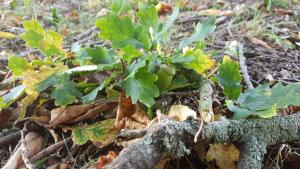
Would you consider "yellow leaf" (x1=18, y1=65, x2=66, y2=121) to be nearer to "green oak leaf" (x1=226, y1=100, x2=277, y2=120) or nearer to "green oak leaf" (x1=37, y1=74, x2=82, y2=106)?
"green oak leaf" (x1=37, y1=74, x2=82, y2=106)

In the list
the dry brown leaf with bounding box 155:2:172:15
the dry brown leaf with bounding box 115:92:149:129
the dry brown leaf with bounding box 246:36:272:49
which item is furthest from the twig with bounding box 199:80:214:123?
the dry brown leaf with bounding box 155:2:172:15

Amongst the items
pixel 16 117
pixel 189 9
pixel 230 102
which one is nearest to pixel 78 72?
pixel 16 117

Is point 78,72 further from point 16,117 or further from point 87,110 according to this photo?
point 16,117

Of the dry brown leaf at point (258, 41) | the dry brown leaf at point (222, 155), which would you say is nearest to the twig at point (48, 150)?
the dry brown leaf at point (222, 155)

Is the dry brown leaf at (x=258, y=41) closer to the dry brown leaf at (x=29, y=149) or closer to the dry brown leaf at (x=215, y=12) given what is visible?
the dry brown leaf at (x=215, y=12)

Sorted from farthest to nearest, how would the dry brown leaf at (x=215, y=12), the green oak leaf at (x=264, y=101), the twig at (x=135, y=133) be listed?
the dry brown leaf at (x=215, y=12)
the green oak leaf at (x=264, y=101)
the twig at (x=135, y=133)

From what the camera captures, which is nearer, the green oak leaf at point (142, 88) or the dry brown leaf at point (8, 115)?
the green oak leaf at point (142, 88)

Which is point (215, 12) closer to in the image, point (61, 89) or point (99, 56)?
point (99, 56)

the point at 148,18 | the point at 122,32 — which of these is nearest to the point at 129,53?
the point at 122,32
